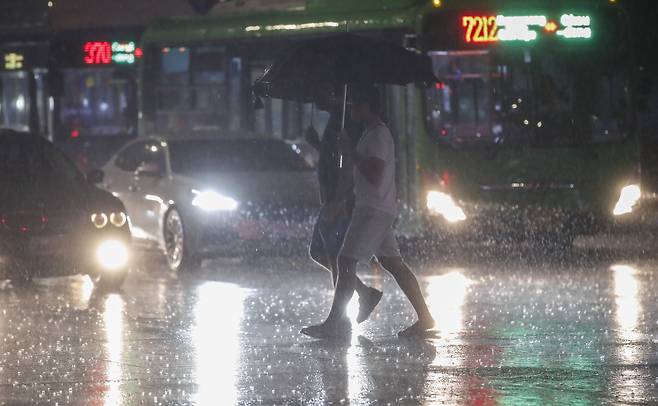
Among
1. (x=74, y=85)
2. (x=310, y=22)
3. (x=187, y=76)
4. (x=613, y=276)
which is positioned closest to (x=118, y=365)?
(x=613, y=276)

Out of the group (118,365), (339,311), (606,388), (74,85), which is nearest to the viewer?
(606,388)

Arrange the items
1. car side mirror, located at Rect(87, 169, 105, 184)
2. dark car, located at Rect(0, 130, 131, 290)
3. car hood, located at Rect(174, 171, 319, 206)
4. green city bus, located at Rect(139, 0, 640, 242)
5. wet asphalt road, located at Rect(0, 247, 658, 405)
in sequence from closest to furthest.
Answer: wet asphalt road, located at Rect(0, 247, 658, 405) < dark car, located at Rect(0, 130, 131, 290) < car side mirror, located at Rect(87, 169, 105, 184) < car hood, located at Rect(174, 171, 319, 206) < green city bus, located at Rect(139, 0, 640, 242)

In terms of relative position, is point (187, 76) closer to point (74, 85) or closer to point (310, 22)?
point (310, 22)

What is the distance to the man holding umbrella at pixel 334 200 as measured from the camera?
11.8 m

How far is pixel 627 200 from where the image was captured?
1805cm

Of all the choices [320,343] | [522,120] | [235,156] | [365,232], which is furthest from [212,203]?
[320,343]

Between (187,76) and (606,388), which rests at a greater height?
(187,76)

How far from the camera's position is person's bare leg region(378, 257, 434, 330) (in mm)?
11422

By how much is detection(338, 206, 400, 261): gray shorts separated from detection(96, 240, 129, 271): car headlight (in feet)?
13.1

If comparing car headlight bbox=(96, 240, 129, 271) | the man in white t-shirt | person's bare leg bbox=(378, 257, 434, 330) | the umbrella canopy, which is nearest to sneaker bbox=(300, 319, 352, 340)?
the man in white t-shirt

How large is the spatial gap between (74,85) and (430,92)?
1071 centimetres

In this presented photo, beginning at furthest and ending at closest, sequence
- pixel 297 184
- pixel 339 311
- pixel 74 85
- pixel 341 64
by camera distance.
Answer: pixel 74 85
pixel 297 184
pixel 341 64
pixel 339 311

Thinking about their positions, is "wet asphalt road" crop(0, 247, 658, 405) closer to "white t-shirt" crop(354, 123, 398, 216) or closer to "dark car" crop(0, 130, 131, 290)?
"dark car" crop(0, 130, 131, 290)

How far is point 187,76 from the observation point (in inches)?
869
